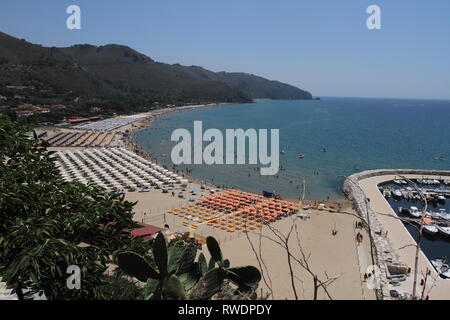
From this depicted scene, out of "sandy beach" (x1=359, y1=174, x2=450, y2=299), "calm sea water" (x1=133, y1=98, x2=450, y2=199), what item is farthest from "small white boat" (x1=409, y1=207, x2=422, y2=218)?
"calm sea water" (x1=133, y1=98, x2=450, y2=199)

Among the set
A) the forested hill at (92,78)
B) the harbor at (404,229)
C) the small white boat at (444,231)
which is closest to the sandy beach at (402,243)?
the harbor at (404,229)

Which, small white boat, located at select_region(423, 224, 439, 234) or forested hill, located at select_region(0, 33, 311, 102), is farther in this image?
forested hill, located at select_region(0, 33, 311, 102)

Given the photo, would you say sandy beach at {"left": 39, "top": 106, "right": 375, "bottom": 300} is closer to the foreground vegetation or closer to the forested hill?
the foreground vegetation

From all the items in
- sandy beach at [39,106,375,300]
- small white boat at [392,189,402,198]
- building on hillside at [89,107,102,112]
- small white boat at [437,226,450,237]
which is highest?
building on hillside at [89,107,102,112]

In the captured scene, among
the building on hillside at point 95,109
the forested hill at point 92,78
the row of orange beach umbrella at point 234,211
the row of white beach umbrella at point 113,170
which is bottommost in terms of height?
the row of orange beach umbrella at point 234,211

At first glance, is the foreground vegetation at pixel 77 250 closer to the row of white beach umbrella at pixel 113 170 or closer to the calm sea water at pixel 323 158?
the row of white beach umbrella at pixel 113 170

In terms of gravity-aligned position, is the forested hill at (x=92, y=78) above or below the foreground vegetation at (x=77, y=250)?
above

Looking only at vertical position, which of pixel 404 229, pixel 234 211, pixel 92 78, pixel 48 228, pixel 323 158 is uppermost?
pixel 92 78

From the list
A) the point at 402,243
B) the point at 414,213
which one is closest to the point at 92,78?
the point at 414,213

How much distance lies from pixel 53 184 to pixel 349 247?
14214mm

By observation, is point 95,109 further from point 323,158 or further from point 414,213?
point 414,213

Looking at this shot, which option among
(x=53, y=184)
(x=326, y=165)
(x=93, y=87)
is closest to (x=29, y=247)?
(x=53, y=184)
